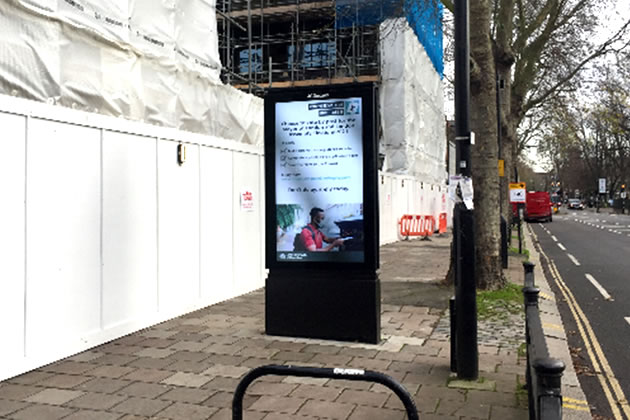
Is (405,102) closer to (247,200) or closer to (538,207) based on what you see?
(247,200)

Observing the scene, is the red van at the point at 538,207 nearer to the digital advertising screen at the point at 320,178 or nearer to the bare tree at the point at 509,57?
the bare tree at the point at 509,57

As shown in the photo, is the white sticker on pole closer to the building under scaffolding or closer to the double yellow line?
the double yellow line

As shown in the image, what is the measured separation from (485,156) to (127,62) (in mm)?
6098

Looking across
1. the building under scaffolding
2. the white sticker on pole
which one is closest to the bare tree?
the white sticker on pole

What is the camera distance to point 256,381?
5094 millimetres

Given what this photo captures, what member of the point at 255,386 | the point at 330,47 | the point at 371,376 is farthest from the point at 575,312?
the point at 330,47

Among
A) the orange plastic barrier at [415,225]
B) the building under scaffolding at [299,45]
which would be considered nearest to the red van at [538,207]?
the building under scaffolding at [299,45]

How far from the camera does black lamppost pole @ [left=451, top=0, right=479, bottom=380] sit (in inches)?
198

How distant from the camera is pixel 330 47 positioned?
31.5 m

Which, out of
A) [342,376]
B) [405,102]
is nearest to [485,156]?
[342,376]

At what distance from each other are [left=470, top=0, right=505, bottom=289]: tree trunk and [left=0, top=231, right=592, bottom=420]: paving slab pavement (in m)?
2.21

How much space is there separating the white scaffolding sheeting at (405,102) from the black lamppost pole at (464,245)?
18.6 m

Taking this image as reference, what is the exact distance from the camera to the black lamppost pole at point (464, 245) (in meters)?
5.03

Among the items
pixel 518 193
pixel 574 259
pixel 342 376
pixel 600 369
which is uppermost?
pixel 518 193
